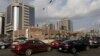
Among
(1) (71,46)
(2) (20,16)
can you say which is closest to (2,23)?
(2) (20,16)

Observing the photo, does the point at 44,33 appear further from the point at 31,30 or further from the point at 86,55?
the point at 86,55

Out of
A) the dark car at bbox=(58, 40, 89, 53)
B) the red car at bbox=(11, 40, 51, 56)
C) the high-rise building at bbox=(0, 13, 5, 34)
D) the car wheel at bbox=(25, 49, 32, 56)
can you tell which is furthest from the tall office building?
the car wheel at bbox=(25, 49, 32, 56)

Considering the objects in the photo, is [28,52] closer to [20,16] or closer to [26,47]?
[26,47]

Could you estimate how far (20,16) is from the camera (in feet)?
463

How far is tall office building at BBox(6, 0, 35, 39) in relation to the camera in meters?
138

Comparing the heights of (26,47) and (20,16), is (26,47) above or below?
below

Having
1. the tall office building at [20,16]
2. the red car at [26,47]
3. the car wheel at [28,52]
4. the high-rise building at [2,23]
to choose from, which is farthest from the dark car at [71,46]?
the high-rise building at [2,23]

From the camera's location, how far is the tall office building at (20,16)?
138375 millimetres

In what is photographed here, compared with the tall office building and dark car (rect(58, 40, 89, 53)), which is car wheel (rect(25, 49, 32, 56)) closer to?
dark car (rect(58, 40, 89, 53))

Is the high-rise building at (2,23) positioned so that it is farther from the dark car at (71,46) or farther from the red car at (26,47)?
the red car at (26,47)

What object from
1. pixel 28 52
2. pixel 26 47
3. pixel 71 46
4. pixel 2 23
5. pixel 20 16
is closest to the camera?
pixel 26 47

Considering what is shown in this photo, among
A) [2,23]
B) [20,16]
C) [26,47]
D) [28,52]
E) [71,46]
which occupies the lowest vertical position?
[28,52]

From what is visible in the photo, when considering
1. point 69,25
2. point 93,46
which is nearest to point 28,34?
point 93,46

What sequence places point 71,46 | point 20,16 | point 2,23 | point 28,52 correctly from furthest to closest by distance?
point 2,23 < point 20,16 < point 71,46 < point 28,52
